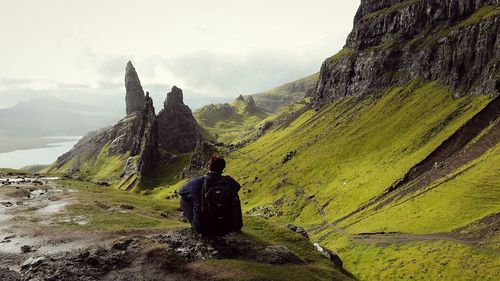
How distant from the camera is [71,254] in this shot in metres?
32.7

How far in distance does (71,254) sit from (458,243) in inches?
3207

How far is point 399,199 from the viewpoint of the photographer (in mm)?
125875

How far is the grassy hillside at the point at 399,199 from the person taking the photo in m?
88.4

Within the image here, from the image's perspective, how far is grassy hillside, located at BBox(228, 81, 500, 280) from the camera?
88375mm

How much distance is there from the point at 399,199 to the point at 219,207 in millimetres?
108557

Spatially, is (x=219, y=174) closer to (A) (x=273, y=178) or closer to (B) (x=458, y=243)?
(B) (x=458, y=243)

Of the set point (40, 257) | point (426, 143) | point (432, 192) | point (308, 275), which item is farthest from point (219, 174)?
point (426, 143)

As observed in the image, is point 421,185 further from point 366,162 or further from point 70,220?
point 70,220

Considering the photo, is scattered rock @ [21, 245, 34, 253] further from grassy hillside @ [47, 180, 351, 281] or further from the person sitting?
the person sitting

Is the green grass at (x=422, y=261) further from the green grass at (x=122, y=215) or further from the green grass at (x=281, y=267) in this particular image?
the green grass at (x=122, y=215)

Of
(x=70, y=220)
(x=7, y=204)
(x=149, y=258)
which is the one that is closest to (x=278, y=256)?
(x=149, y=258)

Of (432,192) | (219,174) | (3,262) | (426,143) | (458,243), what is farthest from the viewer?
(426,143)

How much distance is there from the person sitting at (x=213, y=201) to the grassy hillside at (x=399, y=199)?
64.8 metres

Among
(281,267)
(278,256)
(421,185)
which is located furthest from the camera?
(421,185)
